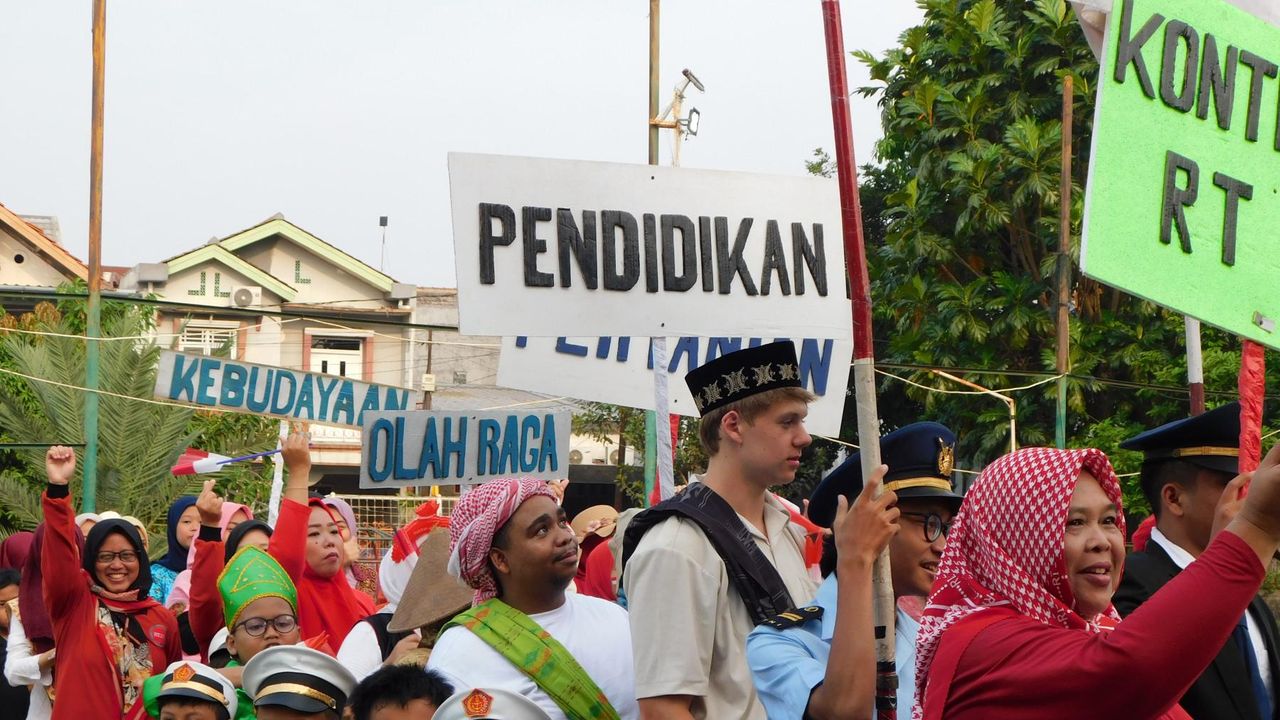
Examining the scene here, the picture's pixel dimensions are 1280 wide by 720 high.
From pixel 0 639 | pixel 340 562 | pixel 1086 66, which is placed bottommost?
pixel 0 639

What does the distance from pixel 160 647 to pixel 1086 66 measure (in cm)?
1776

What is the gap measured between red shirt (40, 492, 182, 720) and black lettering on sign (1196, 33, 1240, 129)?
14.6 feet

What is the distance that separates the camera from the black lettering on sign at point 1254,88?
9.95 feet

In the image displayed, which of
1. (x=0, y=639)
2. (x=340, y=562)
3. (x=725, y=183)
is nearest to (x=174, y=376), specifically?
(x=0, y=639)

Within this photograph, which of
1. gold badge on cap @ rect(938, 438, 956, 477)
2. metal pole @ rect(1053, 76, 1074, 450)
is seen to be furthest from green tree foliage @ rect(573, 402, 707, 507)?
gold badge on cap @ rect(938, 438, 956, 477)

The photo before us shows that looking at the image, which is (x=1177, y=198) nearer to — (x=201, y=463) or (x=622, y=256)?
(x=622, y=256)

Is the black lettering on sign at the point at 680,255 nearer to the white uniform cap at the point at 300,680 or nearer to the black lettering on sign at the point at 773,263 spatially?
the black lettering on sign at the point at 773,263

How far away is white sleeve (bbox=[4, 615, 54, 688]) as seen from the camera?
21.0ft

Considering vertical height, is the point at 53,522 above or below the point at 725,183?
below

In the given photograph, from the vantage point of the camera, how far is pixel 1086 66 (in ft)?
70.0

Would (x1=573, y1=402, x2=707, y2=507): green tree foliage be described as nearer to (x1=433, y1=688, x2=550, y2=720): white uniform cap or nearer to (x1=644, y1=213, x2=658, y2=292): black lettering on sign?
(x1=644, y1=213, x2=658, y2=292): black lettering on sign

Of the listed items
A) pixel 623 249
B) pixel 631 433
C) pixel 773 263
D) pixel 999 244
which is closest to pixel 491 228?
pixel 623 249

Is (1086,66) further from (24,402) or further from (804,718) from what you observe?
(804,718)

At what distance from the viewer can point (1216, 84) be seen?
2982mm
